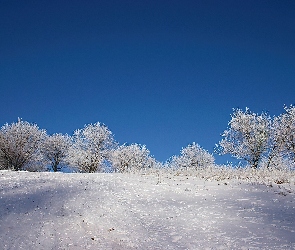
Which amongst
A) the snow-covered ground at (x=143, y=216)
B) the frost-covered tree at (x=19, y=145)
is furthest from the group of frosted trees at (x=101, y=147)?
the snow-covered ground at (x=143, y=216)

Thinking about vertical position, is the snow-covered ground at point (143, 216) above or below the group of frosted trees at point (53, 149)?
below

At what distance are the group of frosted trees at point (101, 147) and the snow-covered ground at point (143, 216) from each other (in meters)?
26.3

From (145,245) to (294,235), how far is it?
3481 mm

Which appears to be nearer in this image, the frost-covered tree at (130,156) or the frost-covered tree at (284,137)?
the frost-covered tree at (284,137)

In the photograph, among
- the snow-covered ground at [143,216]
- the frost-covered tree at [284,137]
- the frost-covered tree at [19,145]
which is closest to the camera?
the snow-covered ground at [143,216]

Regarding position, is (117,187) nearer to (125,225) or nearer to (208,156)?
(125,225)

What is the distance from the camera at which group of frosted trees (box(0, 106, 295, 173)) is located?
38.5m

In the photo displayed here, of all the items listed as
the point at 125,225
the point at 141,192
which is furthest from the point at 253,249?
the point at 141,192

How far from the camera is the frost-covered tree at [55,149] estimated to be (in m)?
56.1

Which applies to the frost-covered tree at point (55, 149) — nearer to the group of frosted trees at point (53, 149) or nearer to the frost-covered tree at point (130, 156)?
the group of frosted trees at point (53, 149)

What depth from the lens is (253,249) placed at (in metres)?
6.30

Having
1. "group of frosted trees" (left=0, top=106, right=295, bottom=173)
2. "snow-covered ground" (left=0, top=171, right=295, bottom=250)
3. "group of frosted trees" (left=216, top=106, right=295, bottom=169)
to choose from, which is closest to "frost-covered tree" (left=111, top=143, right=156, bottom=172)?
"group of frosted trees" (left=0, top=106, right=295, bottom=173)

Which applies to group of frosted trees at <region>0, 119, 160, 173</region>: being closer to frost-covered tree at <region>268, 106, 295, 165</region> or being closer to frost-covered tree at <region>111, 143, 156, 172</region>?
frost-covered tree at <region>111, 143, 156, 172</region>

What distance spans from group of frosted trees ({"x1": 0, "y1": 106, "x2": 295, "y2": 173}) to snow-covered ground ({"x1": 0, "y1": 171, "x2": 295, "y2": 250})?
2627 centimetres
